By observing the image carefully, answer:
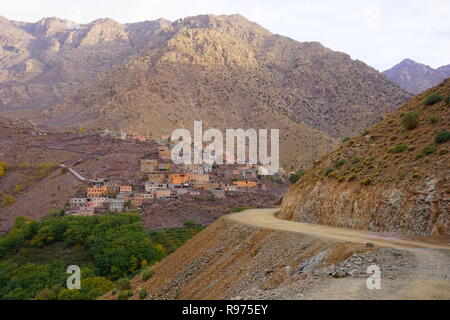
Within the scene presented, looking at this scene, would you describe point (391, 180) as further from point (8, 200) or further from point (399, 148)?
point (8, 200)

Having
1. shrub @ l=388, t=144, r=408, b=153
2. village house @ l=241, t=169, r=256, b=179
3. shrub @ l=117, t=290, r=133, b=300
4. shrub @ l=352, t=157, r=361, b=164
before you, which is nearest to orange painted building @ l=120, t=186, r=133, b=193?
village house @ l=241, t=169, r=256, b=179

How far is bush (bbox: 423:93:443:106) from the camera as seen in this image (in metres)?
22.8

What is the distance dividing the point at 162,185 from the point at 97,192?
37.3 ft

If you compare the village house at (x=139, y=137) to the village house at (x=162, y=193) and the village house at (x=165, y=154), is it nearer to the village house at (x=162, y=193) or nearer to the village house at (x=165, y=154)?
the village house at (x=165, y=154)

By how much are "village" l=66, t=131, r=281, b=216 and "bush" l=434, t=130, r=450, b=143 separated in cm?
5428

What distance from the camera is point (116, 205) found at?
220 ft

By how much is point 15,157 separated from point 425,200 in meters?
100

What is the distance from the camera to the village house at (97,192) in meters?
72.6

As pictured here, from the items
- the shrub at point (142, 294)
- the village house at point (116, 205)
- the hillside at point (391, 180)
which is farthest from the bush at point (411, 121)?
the village house at point (116, 205)

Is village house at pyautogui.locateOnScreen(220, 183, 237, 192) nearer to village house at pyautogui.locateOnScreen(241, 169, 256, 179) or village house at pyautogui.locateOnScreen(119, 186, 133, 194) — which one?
village house at pyautogui.locateOnScreen(241, 169, 256, 179)

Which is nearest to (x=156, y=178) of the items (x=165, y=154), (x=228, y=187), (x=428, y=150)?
(x=165, y=154)

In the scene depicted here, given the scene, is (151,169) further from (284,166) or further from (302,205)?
(302,205)
